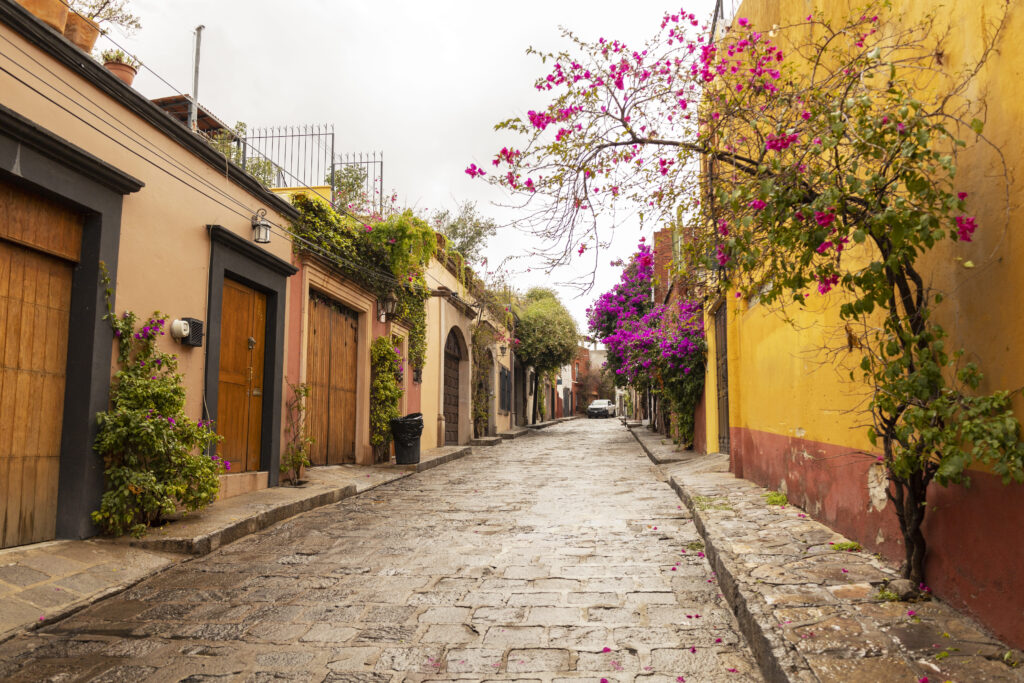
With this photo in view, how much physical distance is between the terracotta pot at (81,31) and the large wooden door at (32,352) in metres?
1.47

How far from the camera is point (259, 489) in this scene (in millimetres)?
8367

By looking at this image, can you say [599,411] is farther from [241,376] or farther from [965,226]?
[965,226]

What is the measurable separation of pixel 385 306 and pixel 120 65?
6451mm

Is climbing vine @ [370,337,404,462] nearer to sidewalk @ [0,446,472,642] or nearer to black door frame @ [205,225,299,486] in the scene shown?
black door frame @ [205,225,299,486]

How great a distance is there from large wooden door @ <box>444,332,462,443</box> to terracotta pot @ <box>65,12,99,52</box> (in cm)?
1157

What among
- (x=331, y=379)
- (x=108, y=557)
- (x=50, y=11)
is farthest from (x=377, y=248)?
(x=108, y=557)

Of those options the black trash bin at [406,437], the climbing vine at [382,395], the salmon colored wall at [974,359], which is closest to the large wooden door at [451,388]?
the climbing vine at [382,395]

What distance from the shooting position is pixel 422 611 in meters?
4.17

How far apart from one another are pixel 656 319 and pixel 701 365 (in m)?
1.73

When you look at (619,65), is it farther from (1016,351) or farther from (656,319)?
(656,319)

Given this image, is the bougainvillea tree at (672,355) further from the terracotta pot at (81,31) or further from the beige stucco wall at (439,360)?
the terracotta pot at (81,31)

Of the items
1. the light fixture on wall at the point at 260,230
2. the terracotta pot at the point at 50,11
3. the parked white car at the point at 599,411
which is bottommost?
the parked white car at the point at 599,411

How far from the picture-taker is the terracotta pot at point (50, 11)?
17.6 feet

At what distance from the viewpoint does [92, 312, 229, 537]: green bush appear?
18.3 feet
